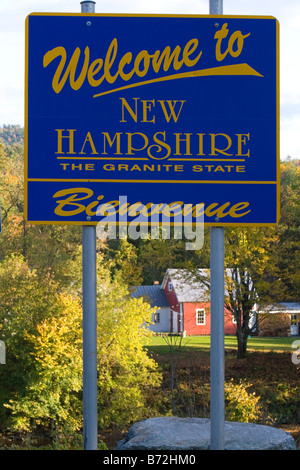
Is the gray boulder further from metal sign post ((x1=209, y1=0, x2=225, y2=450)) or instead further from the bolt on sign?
the bolt on sign

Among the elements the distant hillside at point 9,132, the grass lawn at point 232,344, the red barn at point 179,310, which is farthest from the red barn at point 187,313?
the distant hillside at point 9,132

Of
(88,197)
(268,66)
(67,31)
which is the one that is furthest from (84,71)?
(268,66)

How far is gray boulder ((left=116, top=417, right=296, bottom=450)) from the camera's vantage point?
525 cm

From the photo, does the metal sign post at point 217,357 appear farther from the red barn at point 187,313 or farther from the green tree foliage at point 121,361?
the red barn at point 187,313

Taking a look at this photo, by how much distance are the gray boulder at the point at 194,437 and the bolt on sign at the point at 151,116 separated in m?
2.11

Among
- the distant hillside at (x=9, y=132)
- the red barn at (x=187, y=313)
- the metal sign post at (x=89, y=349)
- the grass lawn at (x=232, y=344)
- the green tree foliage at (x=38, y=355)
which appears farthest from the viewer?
the distant hillside at (x=9, y=132)

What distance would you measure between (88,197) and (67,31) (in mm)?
1232

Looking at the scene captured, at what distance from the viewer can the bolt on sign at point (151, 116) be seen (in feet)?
14.4

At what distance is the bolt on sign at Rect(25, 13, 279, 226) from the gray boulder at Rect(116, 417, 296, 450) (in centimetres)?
211

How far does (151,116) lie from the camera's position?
14.5 ft

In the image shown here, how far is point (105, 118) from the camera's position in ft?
14.5

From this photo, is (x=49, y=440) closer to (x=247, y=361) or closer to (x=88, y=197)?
(x=247, y=361)

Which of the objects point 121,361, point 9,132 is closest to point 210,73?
point 121,361

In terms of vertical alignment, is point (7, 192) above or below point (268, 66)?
above
